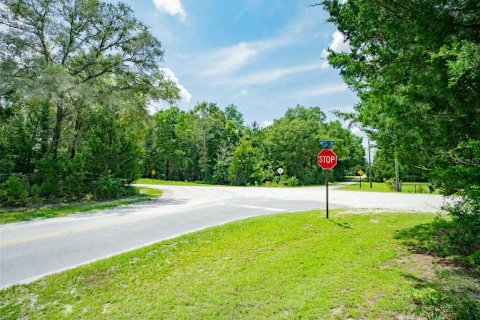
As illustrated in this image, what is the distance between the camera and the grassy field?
3199 mm

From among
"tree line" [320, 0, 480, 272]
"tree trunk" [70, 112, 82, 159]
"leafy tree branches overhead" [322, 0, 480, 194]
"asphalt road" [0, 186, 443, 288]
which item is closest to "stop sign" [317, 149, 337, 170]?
"tree line" [320, 0, 480, 272]

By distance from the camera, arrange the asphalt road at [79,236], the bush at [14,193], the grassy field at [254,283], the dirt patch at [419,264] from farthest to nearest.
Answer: the bush at [14,193] < the asphalt road at [79,236] < the dirt patch at [419,264] < the grassy field at [254,283]

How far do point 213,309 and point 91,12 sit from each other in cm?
1728

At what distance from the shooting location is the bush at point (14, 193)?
11.4 metres

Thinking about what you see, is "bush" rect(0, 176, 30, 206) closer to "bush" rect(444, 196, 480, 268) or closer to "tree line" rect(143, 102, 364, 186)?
"bush" rect(444, 196, 480, 268)

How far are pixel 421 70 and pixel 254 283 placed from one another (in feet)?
12.1

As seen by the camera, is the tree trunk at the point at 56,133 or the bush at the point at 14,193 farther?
the tree trunk at the point at 56,133

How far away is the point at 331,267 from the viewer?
4.30 metres

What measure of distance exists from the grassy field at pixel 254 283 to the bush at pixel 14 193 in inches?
383

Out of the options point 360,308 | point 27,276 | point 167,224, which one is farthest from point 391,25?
point 167,224

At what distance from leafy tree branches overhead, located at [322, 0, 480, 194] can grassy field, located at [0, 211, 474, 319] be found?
60.6 inches

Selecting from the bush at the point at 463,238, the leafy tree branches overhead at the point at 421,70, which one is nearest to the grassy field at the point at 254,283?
the bush at the point at 463,238

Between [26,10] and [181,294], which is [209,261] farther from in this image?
[26,10]

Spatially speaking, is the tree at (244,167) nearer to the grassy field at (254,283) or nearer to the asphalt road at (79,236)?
the asphalt road at (79,236)
